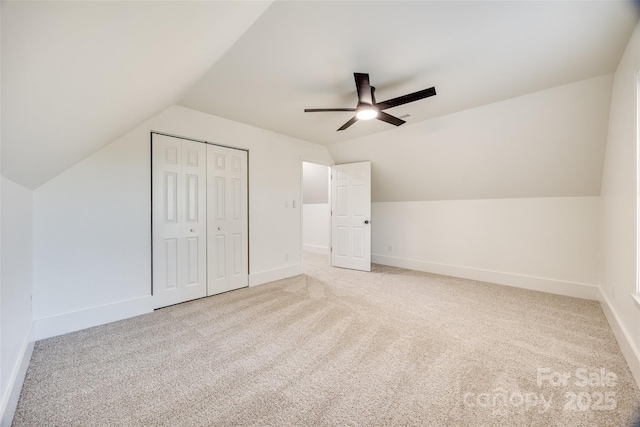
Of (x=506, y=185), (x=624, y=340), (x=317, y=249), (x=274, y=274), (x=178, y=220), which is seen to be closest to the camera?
(x=624, y=340)

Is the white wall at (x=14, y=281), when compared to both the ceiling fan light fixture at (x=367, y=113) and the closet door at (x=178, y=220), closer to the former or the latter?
the closet door at (x=178, y=220)

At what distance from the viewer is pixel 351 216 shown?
4.92 metres

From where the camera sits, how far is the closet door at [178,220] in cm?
Result: 298

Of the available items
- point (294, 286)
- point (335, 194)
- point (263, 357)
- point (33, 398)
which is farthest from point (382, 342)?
point (335, 194)

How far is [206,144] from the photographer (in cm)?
341

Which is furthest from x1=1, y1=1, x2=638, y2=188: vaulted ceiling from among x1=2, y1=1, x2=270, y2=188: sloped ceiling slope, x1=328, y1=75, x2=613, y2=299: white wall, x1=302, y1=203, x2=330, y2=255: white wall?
x1=302, y1=203, x2=330, y2=255: white wall

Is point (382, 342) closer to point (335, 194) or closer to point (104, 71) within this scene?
point (104, 71)

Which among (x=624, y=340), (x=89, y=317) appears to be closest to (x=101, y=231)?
(x=89, y=317)

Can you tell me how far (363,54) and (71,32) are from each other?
1.84 meters

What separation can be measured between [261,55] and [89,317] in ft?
9.88

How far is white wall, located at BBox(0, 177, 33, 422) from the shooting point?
150 centimetres

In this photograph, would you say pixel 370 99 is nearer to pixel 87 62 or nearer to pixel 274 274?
pixel 87 62

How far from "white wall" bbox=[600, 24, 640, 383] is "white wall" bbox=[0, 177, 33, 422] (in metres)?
3.99

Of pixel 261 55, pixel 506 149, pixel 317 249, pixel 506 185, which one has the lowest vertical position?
pixel 317 249
